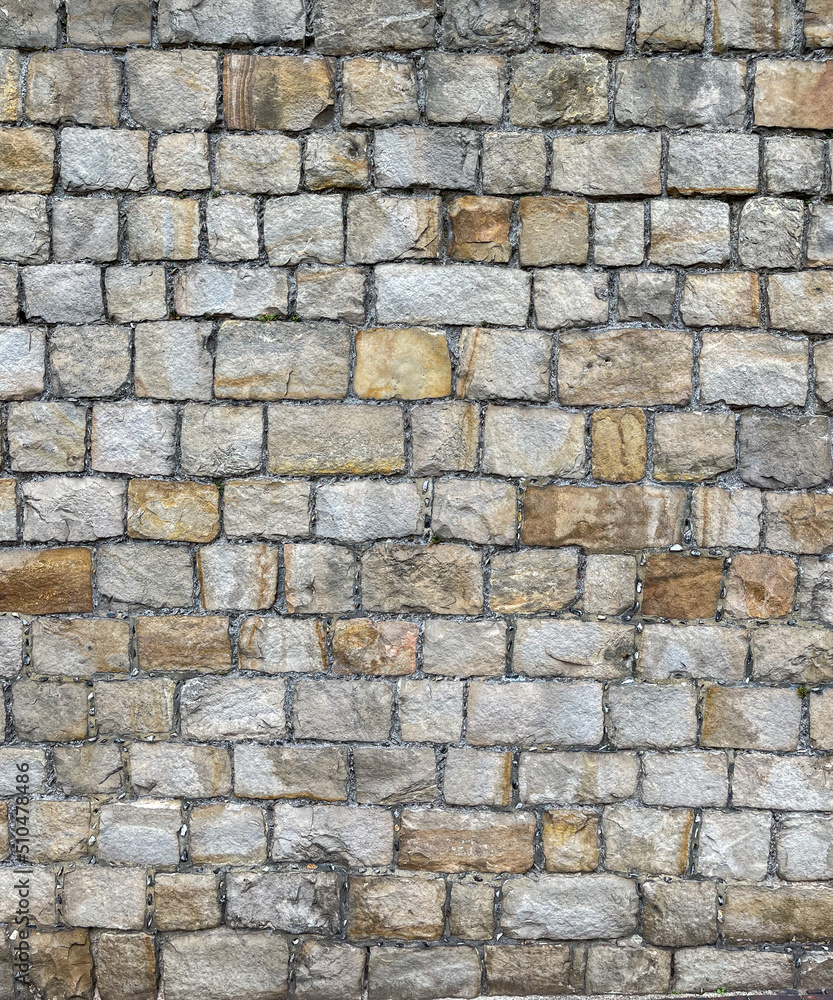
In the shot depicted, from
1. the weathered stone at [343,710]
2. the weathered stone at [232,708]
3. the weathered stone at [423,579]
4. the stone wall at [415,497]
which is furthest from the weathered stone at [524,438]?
the weathered stone at [232,708]

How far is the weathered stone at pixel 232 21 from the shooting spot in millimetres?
2623

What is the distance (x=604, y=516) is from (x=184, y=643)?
1518mm

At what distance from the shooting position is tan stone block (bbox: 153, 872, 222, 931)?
274 cm

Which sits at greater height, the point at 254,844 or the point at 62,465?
the point at 62,465

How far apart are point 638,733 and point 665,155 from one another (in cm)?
198

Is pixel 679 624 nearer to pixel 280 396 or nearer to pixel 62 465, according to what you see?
pixel 280 396

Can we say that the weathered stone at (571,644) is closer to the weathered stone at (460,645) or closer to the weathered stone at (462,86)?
the weathered stone at (460,645)

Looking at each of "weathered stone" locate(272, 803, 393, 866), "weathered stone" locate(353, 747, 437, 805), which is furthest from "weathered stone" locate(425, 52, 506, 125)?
"weathered stone" locate(272, 803, 393, 866)

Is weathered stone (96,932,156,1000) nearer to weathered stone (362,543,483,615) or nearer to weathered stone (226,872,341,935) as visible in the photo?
weathered stone (226,872,341,935)

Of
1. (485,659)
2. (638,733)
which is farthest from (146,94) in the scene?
(638,733)

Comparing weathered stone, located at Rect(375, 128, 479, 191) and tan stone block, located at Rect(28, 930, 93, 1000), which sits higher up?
weathered stone, located at Rect(375, 128, 479, 191)

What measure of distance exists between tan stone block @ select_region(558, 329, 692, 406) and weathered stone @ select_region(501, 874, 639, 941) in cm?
168

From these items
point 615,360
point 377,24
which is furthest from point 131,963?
point 377,24

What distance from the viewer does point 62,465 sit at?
271 centimetres
